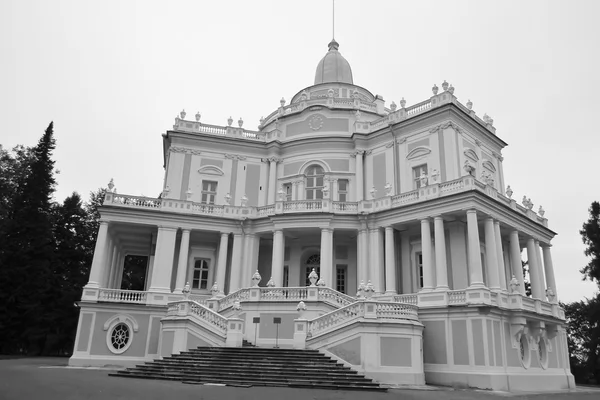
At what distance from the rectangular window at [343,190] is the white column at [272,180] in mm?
4018

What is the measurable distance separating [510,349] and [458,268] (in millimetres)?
4216

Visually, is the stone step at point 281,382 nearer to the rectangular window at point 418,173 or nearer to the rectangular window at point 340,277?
the rectangular window at point 340,277

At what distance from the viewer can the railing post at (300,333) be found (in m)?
17.5

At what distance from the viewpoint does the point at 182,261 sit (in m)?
25.3

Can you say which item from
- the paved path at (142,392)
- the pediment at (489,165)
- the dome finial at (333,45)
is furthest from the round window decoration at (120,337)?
the dome finial at (333,45)

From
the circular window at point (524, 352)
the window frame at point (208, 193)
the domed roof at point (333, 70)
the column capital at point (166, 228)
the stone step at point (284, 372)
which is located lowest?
the stone step at point (284, 372)

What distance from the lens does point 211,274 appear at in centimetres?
2709

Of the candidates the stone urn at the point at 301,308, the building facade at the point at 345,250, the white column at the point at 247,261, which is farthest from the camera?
the white column at the point at 247,261

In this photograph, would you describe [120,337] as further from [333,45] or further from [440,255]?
[333,45]

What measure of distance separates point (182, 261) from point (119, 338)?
486 centimetres

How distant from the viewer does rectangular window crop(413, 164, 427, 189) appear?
25000 millimetres

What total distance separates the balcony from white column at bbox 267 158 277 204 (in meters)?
2.21

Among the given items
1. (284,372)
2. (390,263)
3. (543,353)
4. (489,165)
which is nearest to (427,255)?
(390,263)

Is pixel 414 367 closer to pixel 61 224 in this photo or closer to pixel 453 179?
pixel 453 179
